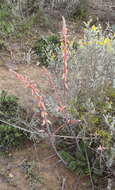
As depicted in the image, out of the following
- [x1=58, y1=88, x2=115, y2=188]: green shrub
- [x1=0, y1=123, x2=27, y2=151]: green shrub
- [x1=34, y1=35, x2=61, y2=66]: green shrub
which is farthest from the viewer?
[x1=34, y1=35, x2=61, y2=66]: green shrub

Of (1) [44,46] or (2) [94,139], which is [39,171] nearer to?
(2) [94,139]

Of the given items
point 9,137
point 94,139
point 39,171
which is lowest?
point 39,171

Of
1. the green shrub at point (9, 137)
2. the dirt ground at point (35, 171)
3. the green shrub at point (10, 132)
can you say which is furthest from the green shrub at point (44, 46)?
the green shrub at point (9, 137)

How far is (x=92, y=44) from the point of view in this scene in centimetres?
276

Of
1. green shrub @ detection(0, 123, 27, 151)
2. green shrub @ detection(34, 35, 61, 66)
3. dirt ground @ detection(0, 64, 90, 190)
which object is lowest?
dirt ground @ detection(0, 64, 90, 190)

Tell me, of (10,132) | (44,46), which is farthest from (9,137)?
(44,46)

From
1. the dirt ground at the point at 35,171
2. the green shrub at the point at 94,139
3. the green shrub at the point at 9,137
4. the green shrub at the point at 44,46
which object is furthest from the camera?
the green shrub at the point at 44,46

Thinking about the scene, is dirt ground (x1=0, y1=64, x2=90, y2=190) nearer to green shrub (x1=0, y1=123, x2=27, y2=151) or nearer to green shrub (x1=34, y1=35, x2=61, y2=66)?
green shrub (x1=0, y1=123, x2=27, y2=151)

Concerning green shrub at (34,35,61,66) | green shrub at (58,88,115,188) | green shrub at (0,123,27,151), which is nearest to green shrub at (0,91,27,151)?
green shrub at (0,123,27,151)

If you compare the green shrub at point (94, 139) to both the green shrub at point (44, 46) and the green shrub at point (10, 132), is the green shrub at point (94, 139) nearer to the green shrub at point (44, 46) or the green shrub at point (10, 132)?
the green shrub at point (10, 132)

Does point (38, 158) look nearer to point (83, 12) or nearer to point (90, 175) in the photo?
point (90, 175)

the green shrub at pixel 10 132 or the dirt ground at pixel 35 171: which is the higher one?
the green shrub at pixel 10 132

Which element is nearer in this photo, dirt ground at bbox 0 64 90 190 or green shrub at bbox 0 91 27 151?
dirt ground at bbox 0 64 90 190

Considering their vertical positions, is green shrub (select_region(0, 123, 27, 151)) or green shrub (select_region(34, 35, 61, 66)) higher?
green shrub (select_region(34, 35, 61, 66))
